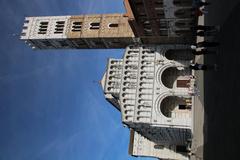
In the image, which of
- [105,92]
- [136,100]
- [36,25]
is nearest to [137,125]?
[136,100]

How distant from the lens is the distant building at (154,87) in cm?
4372

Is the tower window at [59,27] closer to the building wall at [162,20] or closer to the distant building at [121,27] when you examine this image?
the distant building at [121,27]

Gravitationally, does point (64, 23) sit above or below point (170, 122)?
above

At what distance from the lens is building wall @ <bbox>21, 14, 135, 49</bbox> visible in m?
49.6

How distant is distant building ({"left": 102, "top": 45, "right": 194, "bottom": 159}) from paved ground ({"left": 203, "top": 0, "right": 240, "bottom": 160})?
15.2m

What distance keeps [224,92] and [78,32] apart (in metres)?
33.3

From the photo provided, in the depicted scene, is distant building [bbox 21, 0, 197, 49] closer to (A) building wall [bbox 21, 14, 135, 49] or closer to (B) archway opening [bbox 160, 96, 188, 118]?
(A) building wall [bbox 21, 14, 135, 49]

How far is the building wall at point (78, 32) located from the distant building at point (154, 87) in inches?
130

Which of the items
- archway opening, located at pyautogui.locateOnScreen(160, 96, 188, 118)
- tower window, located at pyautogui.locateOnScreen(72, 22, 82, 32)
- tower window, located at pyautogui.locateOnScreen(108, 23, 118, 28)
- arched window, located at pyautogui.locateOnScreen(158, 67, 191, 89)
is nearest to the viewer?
archway opening, located at pyautogui.locateOnScreen(160, 96, 188, 118)

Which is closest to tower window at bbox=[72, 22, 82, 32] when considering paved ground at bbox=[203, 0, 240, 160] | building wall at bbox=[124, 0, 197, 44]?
building wall at bbox=[124, 0, 197, 44]

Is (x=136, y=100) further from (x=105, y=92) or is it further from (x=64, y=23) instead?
(x=64, y=23)

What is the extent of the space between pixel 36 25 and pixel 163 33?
72.1ft

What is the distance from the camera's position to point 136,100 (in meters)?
44.6

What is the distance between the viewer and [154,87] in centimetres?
4484
